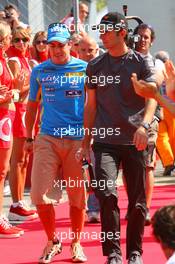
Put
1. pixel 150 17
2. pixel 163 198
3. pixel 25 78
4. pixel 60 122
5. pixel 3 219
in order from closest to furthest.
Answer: pixel 60 122, pixel 3 219, pixel 25 78, pixel 163 198, pixel 150 17

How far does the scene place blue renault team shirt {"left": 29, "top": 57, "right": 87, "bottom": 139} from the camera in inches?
288

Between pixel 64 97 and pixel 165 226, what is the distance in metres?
3.49

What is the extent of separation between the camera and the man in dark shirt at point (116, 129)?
6723mm

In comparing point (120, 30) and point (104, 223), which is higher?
point (120, 30)

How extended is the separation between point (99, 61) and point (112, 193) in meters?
1.06

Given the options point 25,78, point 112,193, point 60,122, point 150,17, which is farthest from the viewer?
point 150,17

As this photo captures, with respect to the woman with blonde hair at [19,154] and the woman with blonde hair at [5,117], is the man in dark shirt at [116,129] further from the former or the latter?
the woman with blonde hair at [19,154]

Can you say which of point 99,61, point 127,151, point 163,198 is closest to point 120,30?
point 99,61

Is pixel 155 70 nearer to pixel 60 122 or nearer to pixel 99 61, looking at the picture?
pixel 99 61

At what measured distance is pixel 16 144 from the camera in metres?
9.56

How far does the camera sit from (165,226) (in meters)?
3.97

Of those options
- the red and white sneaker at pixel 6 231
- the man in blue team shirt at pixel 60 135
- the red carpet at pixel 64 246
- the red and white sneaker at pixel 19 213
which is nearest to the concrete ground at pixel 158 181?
the red and white sneaker at pixel 19 213

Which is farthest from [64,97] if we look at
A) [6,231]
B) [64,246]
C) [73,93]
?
[6,231]

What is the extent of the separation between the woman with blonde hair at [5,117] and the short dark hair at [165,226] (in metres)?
4.38
